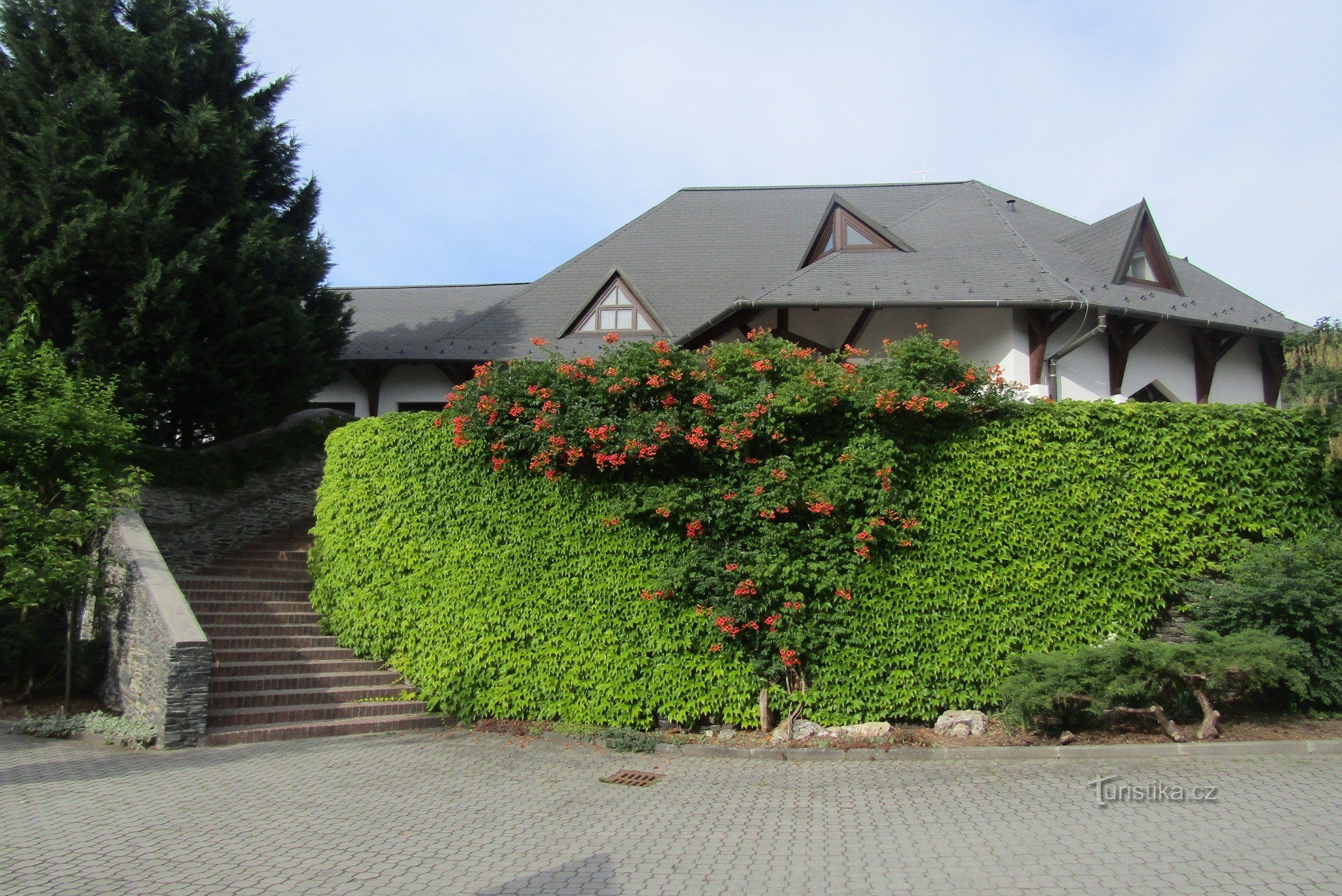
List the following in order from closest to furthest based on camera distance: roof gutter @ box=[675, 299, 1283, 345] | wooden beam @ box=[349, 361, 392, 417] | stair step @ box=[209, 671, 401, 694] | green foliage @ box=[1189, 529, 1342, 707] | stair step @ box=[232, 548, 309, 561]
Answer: green foliage @ box=[1189, 529, 1342, 707] → stair step @ box=[209, 671, 401, 694] → roof gutter @ box=[675, 299, 1283, 345] → stair step @ box=[232, 548, 309, 561] → wooden beam @ box=[349, 361, 392, 417]

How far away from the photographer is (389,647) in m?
10.3

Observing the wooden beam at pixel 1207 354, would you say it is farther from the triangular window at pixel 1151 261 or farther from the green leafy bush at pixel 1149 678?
the green leafy bush at pixel 1149 678

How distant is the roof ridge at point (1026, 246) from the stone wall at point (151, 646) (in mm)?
11700

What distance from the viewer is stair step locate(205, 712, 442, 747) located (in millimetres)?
8727

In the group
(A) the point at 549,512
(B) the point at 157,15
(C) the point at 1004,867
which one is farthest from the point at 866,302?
(B) the point at 157,15

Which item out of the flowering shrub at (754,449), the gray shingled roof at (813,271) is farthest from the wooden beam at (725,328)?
the flowering shrub at (754,449)

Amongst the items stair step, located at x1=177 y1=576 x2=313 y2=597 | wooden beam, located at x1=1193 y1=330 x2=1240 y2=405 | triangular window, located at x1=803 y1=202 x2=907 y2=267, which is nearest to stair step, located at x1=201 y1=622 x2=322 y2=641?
stair step, located at x1=177 y1=576 x2=313 y2=597

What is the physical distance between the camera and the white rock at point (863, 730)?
8188 millimetres

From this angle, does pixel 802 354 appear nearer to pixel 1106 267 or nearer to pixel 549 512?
pixel 549 512

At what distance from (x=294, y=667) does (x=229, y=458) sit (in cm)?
564

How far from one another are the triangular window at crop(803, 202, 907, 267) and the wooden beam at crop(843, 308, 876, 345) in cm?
180

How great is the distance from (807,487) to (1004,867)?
4162 mm

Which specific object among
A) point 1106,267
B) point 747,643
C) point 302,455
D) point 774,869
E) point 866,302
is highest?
point 1106,267

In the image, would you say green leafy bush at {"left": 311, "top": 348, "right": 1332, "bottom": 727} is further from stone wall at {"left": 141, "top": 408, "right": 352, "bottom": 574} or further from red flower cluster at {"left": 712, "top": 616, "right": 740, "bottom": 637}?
stone wall at {"left": 141, "top": 408, "right": 352, "bottom": 574}
